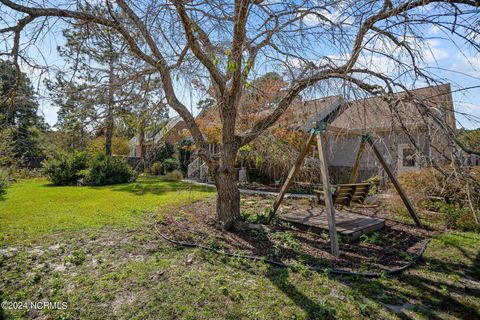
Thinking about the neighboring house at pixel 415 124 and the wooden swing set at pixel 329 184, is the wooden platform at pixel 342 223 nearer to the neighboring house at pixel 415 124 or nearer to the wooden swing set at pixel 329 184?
the wooden swing set at pixel 329 184

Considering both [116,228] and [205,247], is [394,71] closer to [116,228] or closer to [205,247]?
[205,247]

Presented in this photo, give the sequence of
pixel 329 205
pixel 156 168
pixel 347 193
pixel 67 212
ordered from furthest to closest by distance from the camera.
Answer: pixel 156 168
pixel 67 212
pixel 347 193
pixel 329 205

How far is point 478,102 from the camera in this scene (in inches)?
122

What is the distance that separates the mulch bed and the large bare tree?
2220 millimetres

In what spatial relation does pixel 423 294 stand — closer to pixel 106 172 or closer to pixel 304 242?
pixel 304 242

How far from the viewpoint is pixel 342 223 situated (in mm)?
5742

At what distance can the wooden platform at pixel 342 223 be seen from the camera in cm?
519

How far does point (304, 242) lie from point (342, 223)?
4.29ft

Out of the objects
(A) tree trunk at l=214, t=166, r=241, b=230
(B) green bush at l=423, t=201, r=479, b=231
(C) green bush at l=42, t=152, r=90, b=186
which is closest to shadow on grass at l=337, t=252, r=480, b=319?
(A) tree trunk at l=214, t=166, r=241, b=230

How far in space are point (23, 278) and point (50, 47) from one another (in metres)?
3.33

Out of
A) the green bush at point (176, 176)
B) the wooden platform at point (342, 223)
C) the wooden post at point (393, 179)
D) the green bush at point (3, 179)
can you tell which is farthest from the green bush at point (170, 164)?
the wooden post at point (393, 179)

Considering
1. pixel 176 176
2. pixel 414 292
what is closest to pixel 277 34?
pixel 414 292

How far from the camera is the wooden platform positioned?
5.19 metres

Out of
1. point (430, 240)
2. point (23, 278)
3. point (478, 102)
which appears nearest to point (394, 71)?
point (478, 102)
